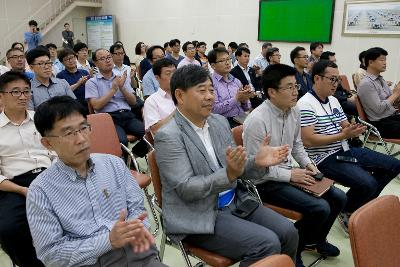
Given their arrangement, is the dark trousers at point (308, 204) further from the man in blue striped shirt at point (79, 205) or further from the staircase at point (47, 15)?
the staircase at point (47, 15)

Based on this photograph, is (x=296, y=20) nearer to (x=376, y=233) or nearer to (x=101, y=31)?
(x=376, y=233)

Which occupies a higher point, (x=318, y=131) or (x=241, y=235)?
(x=318, y=131)

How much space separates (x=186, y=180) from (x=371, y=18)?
21.1ft

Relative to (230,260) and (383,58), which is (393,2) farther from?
(230,260)

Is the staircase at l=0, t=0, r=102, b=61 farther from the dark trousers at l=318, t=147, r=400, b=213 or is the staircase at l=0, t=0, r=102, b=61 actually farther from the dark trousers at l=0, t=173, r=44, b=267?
the dark trousers at l=318, t=147, r=400, b=213

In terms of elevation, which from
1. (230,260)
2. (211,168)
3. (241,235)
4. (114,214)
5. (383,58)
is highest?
(383,58)

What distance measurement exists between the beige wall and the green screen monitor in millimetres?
156

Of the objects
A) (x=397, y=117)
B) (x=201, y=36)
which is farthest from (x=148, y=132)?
(x=201, y=36)

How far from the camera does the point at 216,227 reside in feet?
5.39

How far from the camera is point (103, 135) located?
8.48 feet

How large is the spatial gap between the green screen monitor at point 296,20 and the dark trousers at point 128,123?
523 cm

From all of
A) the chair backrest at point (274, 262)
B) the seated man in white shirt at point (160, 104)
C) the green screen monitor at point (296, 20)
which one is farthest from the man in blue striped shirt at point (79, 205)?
the green screen monitor at point (296, 20)

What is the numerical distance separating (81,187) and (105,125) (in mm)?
1266

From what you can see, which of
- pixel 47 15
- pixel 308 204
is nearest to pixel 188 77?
pixel 308 204
